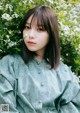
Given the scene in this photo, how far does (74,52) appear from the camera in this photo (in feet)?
11.7

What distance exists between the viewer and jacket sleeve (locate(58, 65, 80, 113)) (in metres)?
3.22

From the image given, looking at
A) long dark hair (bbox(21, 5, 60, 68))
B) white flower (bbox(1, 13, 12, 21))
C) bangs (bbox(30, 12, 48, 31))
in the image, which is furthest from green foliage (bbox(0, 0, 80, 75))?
bangs (bbox(30, 12, 48, 31))

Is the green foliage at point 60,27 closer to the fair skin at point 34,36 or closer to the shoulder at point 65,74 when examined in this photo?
the fair skin at point 34,36

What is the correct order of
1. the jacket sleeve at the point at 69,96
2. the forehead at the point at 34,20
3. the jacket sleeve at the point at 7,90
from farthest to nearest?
the jacket sleeve at the point at 69,96 < the forehead at the point at 34,20 < the jacket sleeve at the point at 7,90

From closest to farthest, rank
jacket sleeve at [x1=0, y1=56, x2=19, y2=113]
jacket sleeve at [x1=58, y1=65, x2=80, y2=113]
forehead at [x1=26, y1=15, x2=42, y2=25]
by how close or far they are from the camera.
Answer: jacket sleeve at [x1=0, y1=56, x2=19, y2=113], forehead at [x1=26, y1=15, x2=42, y2=25], jacket sleeve at [x1=58, y1=65, x2=80, y2=113]

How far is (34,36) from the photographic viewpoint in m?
3.04

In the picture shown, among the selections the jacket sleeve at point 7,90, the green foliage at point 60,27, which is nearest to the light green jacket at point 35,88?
the jacket sleeve at point 7,90

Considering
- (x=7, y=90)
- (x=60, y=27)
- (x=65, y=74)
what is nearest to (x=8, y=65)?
(x=7, y=90)

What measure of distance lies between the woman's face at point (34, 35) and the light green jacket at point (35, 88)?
0.51 ft

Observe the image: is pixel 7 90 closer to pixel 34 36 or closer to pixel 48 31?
pixel 34 36

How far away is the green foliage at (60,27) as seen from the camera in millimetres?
3121

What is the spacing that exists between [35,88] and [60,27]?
0.73 metres

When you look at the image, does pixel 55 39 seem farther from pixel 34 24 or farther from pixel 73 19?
pixel 73 19

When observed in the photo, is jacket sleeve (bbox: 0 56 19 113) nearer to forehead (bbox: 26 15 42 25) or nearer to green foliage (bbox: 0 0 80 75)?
green foliage (bbox: 0 0 80 75)
